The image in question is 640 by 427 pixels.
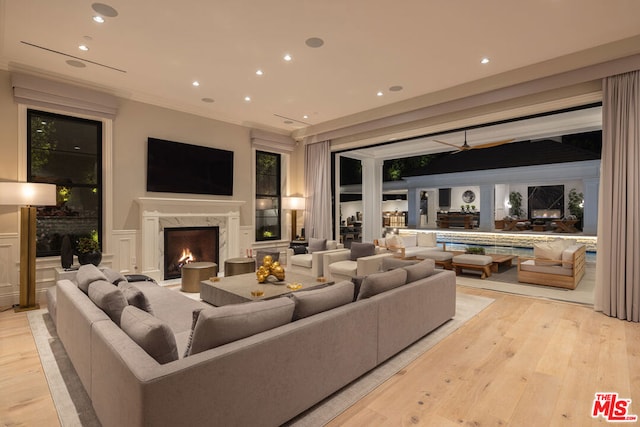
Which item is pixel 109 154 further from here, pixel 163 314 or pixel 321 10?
pixel 321 10

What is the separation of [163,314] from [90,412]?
1009 mm

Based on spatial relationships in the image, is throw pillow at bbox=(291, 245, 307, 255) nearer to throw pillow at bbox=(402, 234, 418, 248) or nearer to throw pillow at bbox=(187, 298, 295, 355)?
throw pillow at bbox=(402, 234, 418, 248)

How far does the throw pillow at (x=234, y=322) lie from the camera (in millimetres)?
1762

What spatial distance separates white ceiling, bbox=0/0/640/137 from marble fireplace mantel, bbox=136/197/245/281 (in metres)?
1.91

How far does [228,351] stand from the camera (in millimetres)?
1703

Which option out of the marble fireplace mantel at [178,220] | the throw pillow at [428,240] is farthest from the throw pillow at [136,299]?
the throw pillow at [428,240]

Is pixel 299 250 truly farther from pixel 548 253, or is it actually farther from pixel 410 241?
pixel 548 253

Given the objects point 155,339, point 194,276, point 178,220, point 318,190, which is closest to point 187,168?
point 178,220

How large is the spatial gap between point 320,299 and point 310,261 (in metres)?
3.79

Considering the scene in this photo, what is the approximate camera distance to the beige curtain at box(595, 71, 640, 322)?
394cm

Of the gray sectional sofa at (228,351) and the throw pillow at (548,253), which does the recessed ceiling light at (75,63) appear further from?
the throw pillow at (548,253)

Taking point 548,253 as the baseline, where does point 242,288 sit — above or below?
below

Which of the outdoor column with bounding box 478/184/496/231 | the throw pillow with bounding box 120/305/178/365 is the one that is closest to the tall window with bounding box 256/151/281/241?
the throw pillow with bounding box 120/305/178/365

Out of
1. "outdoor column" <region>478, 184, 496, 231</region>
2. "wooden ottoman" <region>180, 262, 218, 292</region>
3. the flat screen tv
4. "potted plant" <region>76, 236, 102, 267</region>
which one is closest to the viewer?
"potted plant" <region>76, 236, 102, 267</region>
